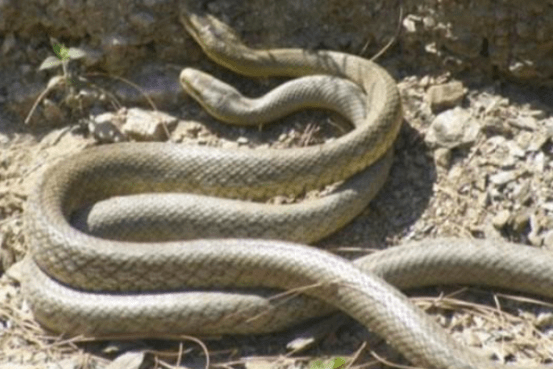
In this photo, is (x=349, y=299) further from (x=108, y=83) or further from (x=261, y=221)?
(x=108, y=83)

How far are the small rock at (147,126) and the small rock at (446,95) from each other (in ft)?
6.78

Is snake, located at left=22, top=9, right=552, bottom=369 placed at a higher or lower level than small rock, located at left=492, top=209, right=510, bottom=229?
lower

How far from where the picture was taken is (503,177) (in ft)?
24.0

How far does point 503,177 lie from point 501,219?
375mm

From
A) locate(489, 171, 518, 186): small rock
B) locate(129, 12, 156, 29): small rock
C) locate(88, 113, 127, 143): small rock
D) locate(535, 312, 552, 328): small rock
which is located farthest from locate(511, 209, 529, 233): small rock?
locate(129, 12, 156, 29): small rock

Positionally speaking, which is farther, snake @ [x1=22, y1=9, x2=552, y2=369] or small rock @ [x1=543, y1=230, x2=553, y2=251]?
small rock @ [x1=543, y1=230, x2=553, y2=251]

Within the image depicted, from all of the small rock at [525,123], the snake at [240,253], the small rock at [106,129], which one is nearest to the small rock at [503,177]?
the small rock at [525,123]

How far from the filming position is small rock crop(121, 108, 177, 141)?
819 cm

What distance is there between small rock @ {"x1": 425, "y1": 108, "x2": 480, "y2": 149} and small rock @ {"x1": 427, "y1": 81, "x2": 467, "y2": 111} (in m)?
0.07

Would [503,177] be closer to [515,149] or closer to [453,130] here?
[515,149]

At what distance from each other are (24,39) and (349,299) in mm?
4047

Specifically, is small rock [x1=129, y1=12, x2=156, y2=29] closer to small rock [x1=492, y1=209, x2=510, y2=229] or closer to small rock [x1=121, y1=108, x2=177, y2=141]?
small rock [x1=121, y1=108, x2=177, y2=141]

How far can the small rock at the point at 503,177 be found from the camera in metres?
7.28

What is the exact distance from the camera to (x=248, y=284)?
6711mm
